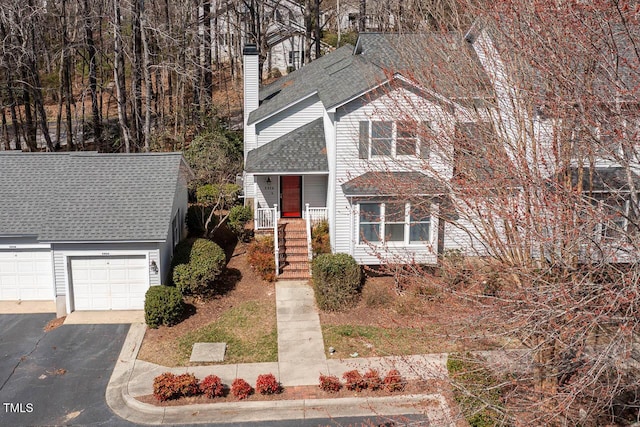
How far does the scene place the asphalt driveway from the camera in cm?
1520

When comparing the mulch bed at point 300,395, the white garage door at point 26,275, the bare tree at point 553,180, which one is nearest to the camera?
the bare tree at point 553,180

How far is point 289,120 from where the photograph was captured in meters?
25.9

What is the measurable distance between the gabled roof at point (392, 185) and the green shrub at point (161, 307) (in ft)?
21.8

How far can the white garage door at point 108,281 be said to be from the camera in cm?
2053

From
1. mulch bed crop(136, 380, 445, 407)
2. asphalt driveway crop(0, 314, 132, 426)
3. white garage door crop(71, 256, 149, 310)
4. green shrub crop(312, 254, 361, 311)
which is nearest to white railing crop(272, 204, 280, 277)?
green shrub crop(312, 254, 361, 311)

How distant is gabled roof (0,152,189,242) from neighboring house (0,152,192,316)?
3cm

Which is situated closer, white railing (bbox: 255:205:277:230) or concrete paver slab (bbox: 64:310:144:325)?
concrete paver slab (bbox: 64:310:144:325)

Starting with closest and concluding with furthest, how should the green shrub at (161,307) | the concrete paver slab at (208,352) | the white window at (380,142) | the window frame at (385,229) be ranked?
the concrete paver slab at (208,352)
the green shrub at (161,307)
the white window at (380,142)
the window frame at (385,229)

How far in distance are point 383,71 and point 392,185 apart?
13.7 ft

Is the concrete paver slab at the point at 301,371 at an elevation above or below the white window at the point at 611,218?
below

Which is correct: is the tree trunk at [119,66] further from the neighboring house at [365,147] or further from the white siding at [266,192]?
the white siding at [266,192]

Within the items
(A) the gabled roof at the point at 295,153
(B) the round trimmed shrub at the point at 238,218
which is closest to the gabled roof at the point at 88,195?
(B) the round trimmed shrub at the point at 238,218

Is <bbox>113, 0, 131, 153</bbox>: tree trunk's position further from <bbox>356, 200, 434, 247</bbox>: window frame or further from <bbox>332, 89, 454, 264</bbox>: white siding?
<bbox>356, 200, 434, 247</bbox>: window frame

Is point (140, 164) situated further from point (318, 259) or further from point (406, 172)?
point (406, 172)
